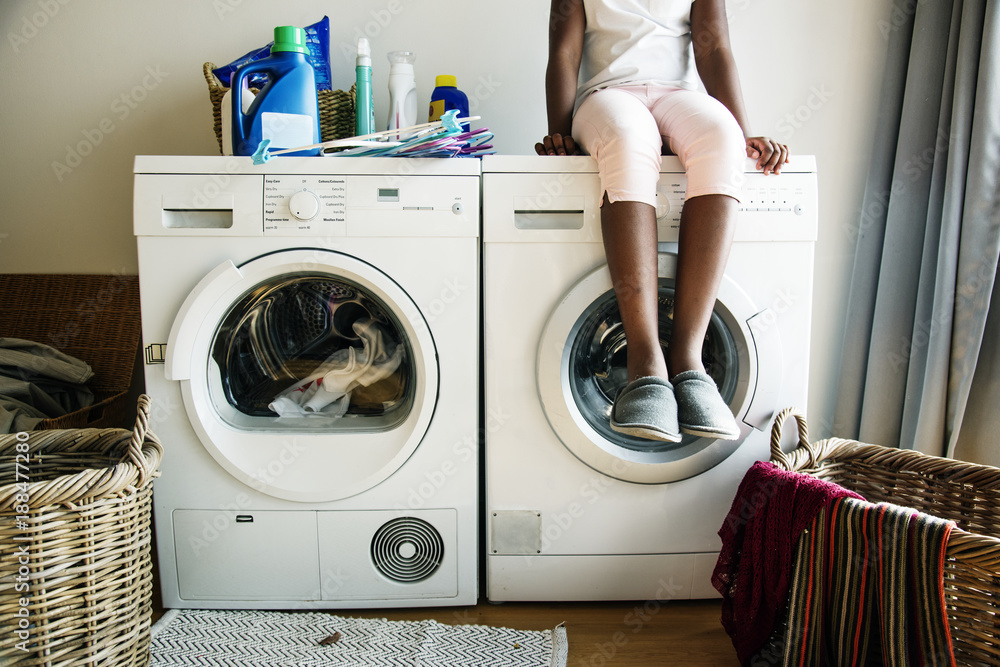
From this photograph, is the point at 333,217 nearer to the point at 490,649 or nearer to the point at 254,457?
the point at 254,457

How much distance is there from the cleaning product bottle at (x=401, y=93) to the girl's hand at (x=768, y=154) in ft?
2.51

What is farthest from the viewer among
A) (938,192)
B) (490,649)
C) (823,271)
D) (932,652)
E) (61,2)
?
(823,271)

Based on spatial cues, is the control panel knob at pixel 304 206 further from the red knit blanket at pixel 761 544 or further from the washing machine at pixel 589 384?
the red knit blanket at pixel 761 544

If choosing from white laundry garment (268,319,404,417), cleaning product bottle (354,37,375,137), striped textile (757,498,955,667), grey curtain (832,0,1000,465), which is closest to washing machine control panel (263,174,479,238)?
white laundry garment (268,319,404,417)

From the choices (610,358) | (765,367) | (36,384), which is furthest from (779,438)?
(36,384)

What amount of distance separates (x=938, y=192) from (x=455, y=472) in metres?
1.29

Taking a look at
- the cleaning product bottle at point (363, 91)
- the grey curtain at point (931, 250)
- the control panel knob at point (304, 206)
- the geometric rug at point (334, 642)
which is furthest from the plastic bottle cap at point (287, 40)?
the grey curtain at point (931, 250)

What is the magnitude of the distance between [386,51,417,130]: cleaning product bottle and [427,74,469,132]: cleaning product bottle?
0.20 ft

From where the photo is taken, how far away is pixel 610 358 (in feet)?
4.11

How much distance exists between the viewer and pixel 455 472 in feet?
3.84

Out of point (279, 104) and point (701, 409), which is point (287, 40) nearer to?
point (279, 104)

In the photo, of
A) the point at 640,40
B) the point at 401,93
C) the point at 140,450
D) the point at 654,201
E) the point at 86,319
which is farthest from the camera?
the point at 86,319

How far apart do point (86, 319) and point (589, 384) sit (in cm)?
130

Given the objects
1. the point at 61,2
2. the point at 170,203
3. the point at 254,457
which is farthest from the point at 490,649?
the point at 61,2
